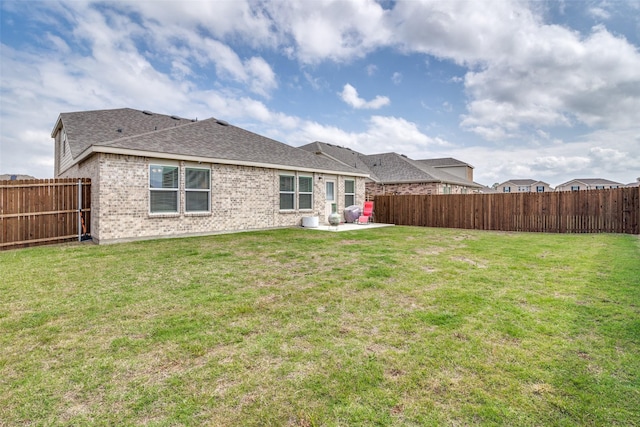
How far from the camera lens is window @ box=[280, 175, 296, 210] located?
1396 centimetres

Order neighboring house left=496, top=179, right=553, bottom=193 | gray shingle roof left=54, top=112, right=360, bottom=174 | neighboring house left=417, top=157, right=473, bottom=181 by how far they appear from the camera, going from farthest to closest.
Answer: neighboring house left=496, top=179, right=553, bottom=193, neighboring house left=417, top=157, right=473, bottom=181, gray shingle roof left=54, top=112, right=360, bottom=174

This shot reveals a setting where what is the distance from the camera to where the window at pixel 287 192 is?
1396 cm

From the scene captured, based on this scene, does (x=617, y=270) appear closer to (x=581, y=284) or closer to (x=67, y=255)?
(x=581, y=284)

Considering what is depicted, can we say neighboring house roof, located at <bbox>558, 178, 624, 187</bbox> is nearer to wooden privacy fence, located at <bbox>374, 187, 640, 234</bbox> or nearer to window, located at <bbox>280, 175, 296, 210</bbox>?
wooden privacy fence, located at <bbox>374, 187, 640, 234</bbox>

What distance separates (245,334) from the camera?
319cm

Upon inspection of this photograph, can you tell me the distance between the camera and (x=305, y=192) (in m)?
15.0

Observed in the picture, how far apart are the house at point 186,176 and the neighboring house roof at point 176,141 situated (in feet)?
0.12

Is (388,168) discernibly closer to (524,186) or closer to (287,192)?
(287,192)

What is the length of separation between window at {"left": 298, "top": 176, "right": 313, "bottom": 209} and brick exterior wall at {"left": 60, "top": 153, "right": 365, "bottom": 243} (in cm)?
40

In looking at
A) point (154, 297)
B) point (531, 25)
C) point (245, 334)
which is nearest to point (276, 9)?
point (531, 25)

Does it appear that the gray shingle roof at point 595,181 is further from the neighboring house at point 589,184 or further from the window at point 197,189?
the window at point 197,189

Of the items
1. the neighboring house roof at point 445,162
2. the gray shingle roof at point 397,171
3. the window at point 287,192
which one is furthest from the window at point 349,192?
the neighboring house roof at point 445,162

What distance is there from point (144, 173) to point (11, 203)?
366cm

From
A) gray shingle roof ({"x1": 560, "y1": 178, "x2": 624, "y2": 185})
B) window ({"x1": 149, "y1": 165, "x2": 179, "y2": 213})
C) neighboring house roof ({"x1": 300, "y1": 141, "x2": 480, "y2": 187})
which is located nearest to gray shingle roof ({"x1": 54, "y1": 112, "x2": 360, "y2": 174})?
window ({"x1": 149, "y1": 165, "x2": 179, "y2": 213})
